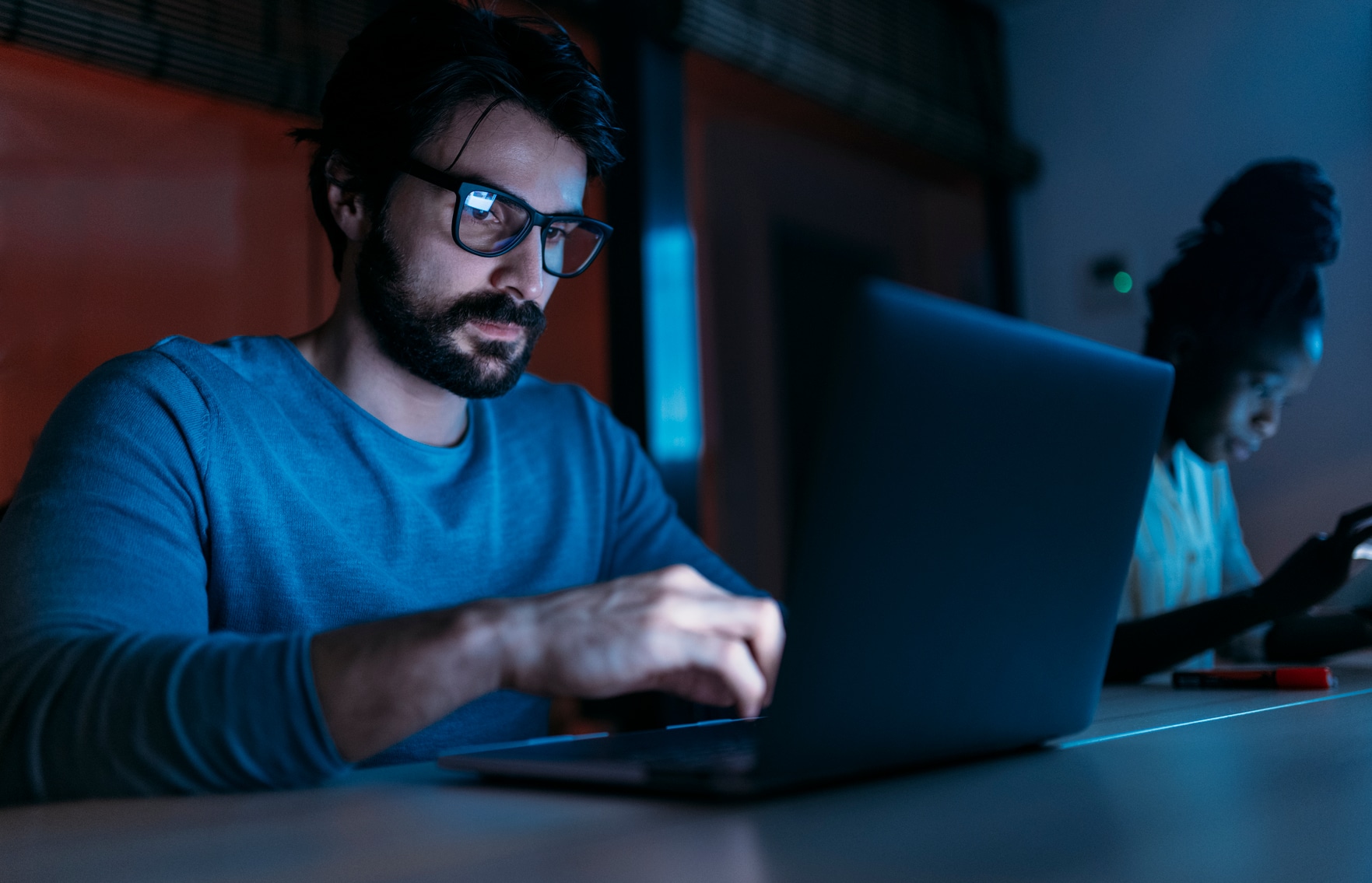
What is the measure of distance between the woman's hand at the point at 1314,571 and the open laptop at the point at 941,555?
3.02ft

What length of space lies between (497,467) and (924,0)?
2.12m

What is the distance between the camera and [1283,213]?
2.06 metres

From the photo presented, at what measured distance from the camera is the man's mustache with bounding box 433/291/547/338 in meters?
1.30

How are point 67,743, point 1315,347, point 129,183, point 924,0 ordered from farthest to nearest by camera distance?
point 924,0 < point 1315,347 < point 129,183 < point 67,743

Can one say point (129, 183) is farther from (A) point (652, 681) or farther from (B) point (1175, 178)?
(B) point (1175, 178)

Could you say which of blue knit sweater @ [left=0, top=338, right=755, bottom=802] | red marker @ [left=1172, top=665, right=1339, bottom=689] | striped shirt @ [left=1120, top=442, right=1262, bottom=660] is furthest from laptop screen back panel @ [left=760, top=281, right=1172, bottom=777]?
striped shirt @ [left=1120, top=442, right=1262, bottom=660]

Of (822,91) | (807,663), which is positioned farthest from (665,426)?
(807,663)

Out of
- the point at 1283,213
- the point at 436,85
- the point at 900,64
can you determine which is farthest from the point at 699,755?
the point at 900,64

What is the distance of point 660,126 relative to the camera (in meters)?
2.16

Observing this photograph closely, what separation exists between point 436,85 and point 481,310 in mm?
291

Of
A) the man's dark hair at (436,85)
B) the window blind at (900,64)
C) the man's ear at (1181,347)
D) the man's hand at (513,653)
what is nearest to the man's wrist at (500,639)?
the man's hand at (513,653)

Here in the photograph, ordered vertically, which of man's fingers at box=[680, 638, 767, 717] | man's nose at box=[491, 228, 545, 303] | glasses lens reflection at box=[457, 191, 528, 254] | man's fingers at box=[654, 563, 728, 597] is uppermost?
glasses lens reflection at box=[457, 191, 528, 254]

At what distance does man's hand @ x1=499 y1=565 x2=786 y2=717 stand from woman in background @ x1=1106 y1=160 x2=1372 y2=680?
4.34 ft

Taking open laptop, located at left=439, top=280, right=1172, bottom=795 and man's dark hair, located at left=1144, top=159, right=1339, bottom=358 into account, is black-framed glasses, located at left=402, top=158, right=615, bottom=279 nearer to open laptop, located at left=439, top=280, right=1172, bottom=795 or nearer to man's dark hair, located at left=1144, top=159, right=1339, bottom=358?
open laptop, located at left=439, top=280, right=1172, bottom=795
